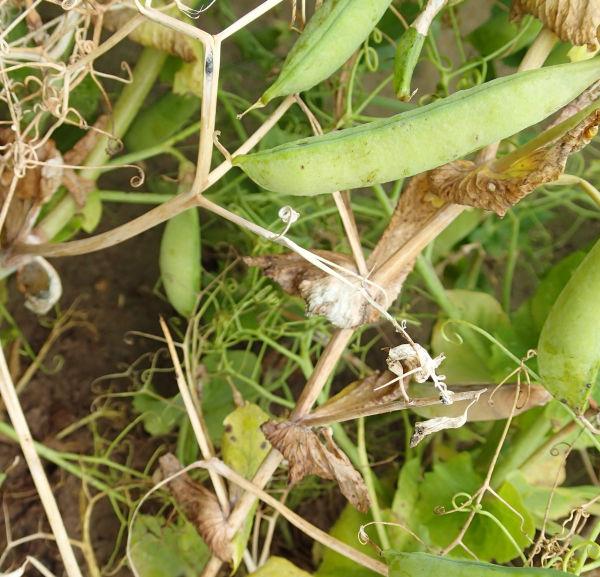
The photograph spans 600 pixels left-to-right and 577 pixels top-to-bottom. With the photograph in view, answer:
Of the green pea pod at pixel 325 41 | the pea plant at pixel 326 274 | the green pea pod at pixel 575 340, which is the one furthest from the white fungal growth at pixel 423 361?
the green pea pod at pixel 325 41

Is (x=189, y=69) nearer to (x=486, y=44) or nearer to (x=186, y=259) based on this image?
(x=186, y=259)

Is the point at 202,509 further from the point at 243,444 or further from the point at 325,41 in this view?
the point at 325,41

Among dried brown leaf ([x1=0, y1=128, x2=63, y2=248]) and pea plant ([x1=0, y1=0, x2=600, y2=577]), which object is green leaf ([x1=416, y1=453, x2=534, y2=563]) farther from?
dried brown leaf ([x1=0, y1=128, x2=63, y2=248])

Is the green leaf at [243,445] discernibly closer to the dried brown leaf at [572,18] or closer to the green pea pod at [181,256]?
the green pea pod at [181,256]

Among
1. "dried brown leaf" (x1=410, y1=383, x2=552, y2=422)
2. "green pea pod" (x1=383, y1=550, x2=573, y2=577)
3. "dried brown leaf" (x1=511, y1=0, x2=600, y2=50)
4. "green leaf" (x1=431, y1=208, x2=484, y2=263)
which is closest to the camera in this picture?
"green pea pod" (x1=383, y1=550, x2=573, y2=577)

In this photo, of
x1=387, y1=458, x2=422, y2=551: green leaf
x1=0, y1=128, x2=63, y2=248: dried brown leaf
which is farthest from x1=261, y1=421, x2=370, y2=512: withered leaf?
x1=0, y1=128, x2=63, y2=248: dried brown leaf

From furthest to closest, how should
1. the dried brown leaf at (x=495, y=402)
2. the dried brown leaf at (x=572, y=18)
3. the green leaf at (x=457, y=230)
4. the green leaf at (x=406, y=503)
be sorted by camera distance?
the green leaf at (x=457, y=230) < the green leaf at (x=406, y=503) < the dried brown leaf at (x=495, y=402) < the dried brown leaf at (x=572, y=18)

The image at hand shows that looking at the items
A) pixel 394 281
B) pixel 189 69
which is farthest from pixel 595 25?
pixel 189 69
